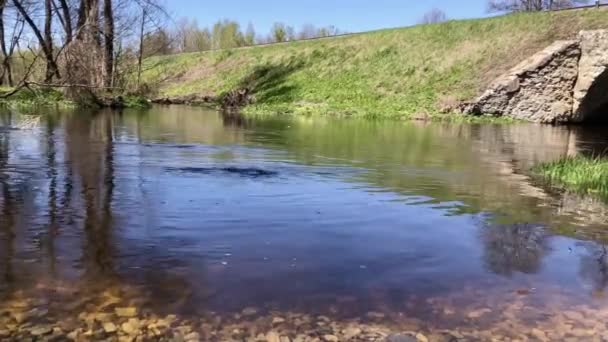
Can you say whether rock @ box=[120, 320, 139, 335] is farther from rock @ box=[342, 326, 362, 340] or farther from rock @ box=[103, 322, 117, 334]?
rock @ box=[342, 326, 362, 340]

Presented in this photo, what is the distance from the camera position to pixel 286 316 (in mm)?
4973

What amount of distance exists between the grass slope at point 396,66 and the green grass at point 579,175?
1997 centimetres

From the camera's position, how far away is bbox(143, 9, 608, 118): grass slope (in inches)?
1359

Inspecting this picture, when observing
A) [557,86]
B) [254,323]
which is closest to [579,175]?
[254,323]

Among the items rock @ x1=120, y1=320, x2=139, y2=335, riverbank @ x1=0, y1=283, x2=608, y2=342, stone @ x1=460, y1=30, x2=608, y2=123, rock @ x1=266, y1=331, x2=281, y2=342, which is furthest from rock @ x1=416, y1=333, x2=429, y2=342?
stone @ x1=460, y1=30, x2=608, y2=123

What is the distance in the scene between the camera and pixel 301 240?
23.3 feet

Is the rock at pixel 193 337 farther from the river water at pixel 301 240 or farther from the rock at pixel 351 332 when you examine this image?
the rock at pixel 351 332

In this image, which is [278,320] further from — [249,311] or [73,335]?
[73,335]

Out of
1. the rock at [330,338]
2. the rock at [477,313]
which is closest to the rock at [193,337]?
the rock at [330,338]

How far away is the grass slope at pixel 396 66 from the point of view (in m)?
34.5

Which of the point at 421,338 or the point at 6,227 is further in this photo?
the point at 6,227

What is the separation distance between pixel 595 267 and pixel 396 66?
34.2 m

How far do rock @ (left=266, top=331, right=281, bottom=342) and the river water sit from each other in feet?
1.13

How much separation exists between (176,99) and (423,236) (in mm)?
40279
